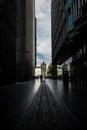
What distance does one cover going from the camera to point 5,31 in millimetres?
28125

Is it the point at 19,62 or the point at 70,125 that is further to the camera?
the point at 19,62

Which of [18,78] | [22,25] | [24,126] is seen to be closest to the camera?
[24,126]

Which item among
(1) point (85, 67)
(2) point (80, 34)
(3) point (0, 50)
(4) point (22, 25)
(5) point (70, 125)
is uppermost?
(4) point (22, 25)

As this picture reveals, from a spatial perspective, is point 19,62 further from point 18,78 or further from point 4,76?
point 4,76

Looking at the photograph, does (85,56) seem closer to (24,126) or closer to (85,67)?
(85,67)

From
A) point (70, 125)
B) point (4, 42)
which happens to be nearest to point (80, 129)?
point (70, 125)

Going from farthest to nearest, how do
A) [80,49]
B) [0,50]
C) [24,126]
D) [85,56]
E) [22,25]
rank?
[22,25] < [80,49] < [85,56] < [0,50] < [24,126]

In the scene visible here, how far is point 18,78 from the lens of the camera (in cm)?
5034

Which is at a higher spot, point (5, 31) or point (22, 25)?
point (22, 25)

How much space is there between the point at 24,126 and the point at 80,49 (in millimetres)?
29468

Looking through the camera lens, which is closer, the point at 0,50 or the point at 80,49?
the point at 0,50

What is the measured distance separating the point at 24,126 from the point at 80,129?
3.92 feet

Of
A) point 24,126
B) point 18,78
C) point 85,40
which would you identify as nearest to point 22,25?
point 18,78

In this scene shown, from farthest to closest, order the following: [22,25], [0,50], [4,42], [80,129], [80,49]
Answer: [22,25] → [80,49] → [4,42] → [0,50] → [80,129]
